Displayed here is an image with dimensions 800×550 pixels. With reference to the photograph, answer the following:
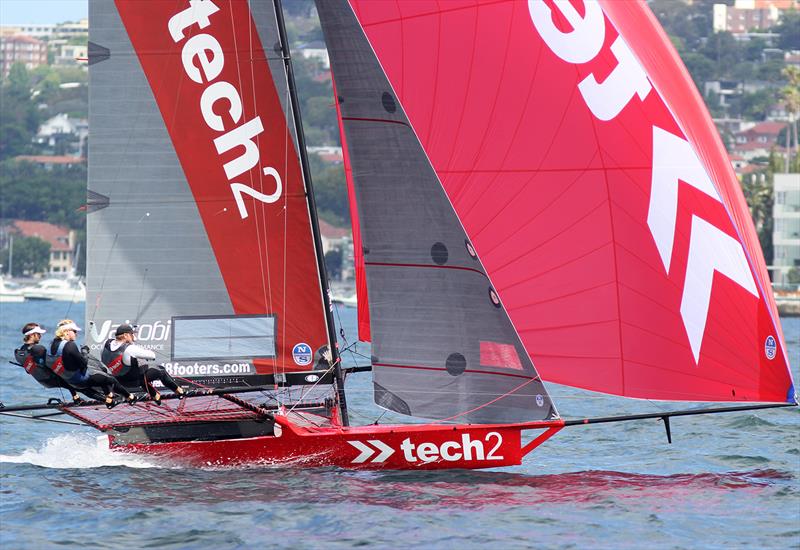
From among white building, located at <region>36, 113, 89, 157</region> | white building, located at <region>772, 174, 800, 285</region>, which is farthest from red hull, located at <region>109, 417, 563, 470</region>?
white building, located at <region>36, 113, 89, 157</region>

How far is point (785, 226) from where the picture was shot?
62000 mm

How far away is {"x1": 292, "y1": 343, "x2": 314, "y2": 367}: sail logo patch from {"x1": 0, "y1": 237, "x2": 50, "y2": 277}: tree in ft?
288

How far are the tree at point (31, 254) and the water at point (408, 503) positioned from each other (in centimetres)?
8607

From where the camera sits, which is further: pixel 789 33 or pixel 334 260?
pixel 789 33

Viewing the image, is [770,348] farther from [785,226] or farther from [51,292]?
[51,292]

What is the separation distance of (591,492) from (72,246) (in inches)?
3519

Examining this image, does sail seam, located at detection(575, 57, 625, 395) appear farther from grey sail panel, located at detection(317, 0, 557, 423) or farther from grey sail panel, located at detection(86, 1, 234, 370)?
grey sail panel, located at detection(86, 1, 234, 370)

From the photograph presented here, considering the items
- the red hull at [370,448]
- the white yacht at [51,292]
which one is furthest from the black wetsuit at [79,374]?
the white yacht at [51,292]

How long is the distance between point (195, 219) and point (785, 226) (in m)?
53.1

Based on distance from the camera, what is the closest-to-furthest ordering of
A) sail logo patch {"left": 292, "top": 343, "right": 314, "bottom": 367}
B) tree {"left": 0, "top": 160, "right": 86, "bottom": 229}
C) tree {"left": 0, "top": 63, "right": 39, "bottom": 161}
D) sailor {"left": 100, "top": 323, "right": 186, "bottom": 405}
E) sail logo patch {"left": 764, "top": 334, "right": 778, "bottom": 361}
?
sail logo patch {"left": 764, "top": 334, "right": 778, "bottom": 361} → sailor {"left": 100, "top": 323, "right": 186, "bottom": 405} → sail logo patch {"left": 292, "top": 343, "right": 314, "bottom": 367} → tree {"left": 0, "top": 160, "right": 86, "bottom": 229} → tree {"left": 0, "top": 63, "right": 39, "bottom": 161}

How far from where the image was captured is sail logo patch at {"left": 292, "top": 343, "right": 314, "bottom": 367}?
11.7 m

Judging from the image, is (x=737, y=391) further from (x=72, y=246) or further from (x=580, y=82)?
(x=72, y=246)

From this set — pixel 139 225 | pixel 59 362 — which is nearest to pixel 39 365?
pixel 59 362

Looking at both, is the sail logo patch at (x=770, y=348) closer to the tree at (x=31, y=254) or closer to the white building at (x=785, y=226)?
the white building at (x=785, y=226)
